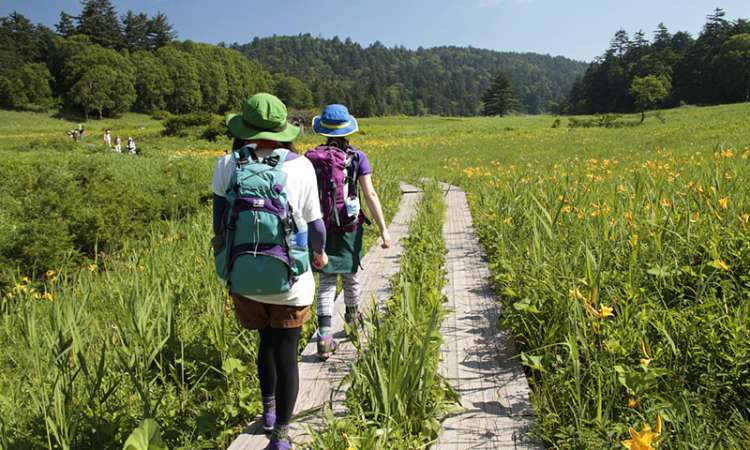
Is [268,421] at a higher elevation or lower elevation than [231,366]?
lower

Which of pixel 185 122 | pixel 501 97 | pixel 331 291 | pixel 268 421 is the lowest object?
pixel 268 421

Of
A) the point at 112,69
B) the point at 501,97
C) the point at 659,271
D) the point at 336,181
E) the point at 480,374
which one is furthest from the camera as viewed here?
the point at 501,97

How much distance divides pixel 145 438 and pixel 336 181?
1718mm

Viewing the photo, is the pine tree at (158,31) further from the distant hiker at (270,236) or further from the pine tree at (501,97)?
the distant hiker at (270,236)

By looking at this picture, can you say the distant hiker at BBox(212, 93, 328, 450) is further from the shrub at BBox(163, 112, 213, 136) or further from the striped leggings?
the shrub at BBox(163, 112, 213, 136)

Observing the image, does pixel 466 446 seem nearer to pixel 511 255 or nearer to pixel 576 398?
pixel 576 398

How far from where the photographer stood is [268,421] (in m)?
2.24

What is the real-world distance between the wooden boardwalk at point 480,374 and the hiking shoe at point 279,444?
0.62 m

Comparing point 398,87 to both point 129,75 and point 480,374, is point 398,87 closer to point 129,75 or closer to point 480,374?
point 129,75

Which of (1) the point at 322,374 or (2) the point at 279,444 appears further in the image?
(1) the point at 322,374

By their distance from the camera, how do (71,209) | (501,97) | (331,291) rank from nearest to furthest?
1. (331,291)
2. (71,209)
3. (501,97)

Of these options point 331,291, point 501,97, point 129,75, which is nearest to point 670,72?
point 501,97

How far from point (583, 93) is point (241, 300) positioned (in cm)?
9191

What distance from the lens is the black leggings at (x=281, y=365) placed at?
212cm
